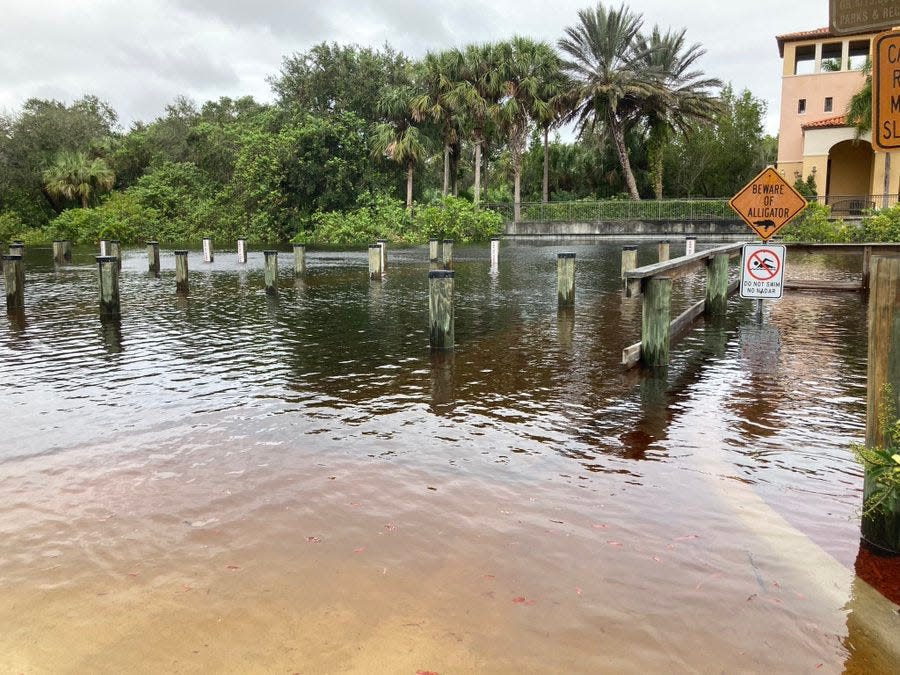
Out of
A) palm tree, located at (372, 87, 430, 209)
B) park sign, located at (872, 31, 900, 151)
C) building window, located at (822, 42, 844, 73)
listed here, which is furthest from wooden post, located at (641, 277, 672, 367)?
building window, located at (822, 42, 844, 73)

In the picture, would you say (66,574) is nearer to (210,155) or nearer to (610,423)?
(610,423)

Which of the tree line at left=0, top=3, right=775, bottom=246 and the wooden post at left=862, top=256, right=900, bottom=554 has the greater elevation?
the tree line at left=0, top=3, right=775, bottom=246

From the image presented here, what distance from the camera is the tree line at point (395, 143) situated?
45.2 metres

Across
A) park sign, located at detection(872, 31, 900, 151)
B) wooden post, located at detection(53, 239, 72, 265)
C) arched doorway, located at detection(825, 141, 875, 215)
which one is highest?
arched doorway, located at detection(825, 141, 875, 215)

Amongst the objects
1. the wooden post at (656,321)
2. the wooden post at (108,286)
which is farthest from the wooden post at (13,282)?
the wooden post at (656,321)

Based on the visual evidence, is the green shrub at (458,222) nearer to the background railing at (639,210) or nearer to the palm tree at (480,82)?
the palm tree at (480,82)

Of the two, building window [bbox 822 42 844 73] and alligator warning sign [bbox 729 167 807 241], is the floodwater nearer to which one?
alligator warning sign [bbox 729 167 807 241]

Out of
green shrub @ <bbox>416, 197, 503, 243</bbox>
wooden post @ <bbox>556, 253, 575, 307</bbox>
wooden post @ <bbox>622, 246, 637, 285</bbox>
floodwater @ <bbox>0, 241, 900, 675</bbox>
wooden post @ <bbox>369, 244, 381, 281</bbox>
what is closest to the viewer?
floodwater @ <bbox>0, 241, 900, 675</bbox>

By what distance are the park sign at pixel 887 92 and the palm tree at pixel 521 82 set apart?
139 ft

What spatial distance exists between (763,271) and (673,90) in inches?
1547

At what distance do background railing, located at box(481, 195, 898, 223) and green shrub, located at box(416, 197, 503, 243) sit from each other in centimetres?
304

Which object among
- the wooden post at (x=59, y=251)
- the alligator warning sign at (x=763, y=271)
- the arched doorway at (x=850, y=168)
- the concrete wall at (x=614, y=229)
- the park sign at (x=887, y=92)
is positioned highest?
the arched doorway at (x=850, y=168)

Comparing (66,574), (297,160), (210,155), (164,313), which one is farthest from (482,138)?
(66,574)

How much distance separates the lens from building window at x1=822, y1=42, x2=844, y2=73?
1684 inches
